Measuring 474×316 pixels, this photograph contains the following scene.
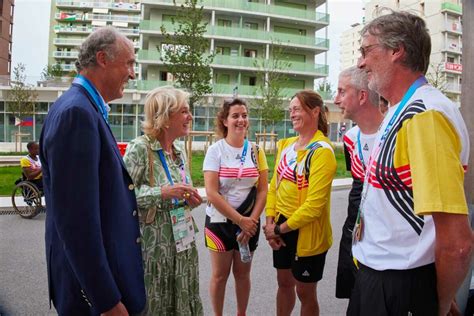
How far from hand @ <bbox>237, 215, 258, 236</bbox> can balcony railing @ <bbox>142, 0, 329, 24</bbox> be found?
38.7 metres

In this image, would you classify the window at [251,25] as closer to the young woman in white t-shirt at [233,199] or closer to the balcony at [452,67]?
the balcony at [452,67]

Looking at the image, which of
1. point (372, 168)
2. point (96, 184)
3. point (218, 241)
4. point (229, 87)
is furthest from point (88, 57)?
point (229, 87)

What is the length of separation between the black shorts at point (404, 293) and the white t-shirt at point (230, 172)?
199cm

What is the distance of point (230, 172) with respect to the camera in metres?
3.47

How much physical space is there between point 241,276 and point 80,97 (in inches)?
89.8

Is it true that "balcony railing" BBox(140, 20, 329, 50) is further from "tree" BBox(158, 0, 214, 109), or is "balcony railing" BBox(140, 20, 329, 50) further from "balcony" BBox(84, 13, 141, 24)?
"balcony" BBox(84, 13, 141, 24)

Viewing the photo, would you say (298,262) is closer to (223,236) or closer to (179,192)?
(223,236)

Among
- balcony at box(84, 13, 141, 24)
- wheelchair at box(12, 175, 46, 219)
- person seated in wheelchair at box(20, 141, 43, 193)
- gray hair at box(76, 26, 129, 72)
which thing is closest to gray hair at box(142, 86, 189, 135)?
gray hair at box(76, 26, 129, 72)

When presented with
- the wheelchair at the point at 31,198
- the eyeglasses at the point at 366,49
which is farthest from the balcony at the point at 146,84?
the eyeglasses at the point at 366,49

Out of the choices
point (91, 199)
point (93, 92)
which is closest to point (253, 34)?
point (93, 92)

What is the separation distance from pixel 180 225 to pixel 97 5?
87888 millimetres

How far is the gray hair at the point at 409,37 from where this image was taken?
1594 mm

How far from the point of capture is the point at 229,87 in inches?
1503

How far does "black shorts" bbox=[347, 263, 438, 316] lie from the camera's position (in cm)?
150
